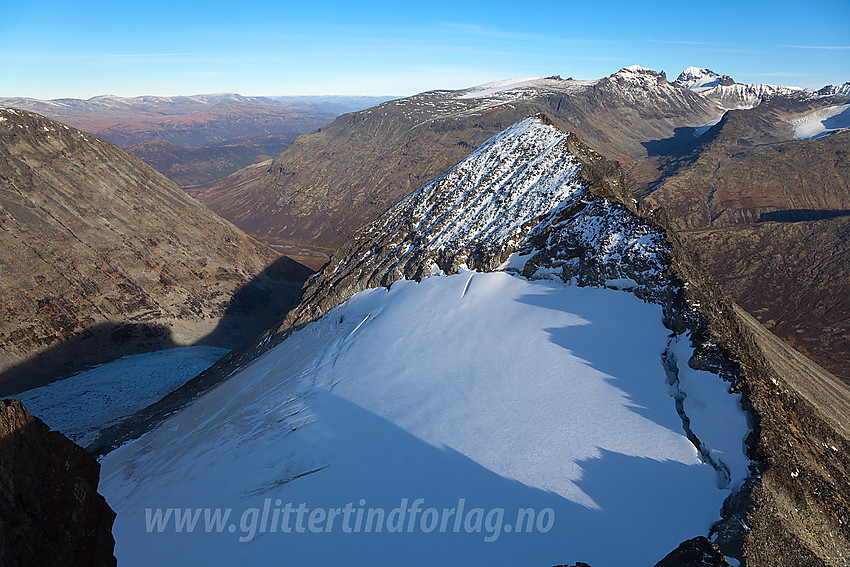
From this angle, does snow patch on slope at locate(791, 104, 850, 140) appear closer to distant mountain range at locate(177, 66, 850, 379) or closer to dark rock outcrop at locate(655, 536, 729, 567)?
distant mountain range at locate(177, 66, 850, 379)

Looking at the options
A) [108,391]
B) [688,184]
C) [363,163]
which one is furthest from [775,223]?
[363,163]

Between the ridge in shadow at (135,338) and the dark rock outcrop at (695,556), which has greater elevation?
the dark rock outcrop at (695,556)

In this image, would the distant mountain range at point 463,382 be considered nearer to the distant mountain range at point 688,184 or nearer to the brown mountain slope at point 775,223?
the brown mountain slope at point 775,223

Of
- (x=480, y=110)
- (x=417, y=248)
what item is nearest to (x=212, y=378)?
(x=417, y=248)

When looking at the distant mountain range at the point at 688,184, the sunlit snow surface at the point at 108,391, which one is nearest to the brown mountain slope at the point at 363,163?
the distant mountain range at the point at 688,184

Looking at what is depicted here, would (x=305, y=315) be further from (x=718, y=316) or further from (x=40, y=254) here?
(x=40, y=254)

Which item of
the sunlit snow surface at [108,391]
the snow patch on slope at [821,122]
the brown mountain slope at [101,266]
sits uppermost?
the snow patch on slope at [821,122]
